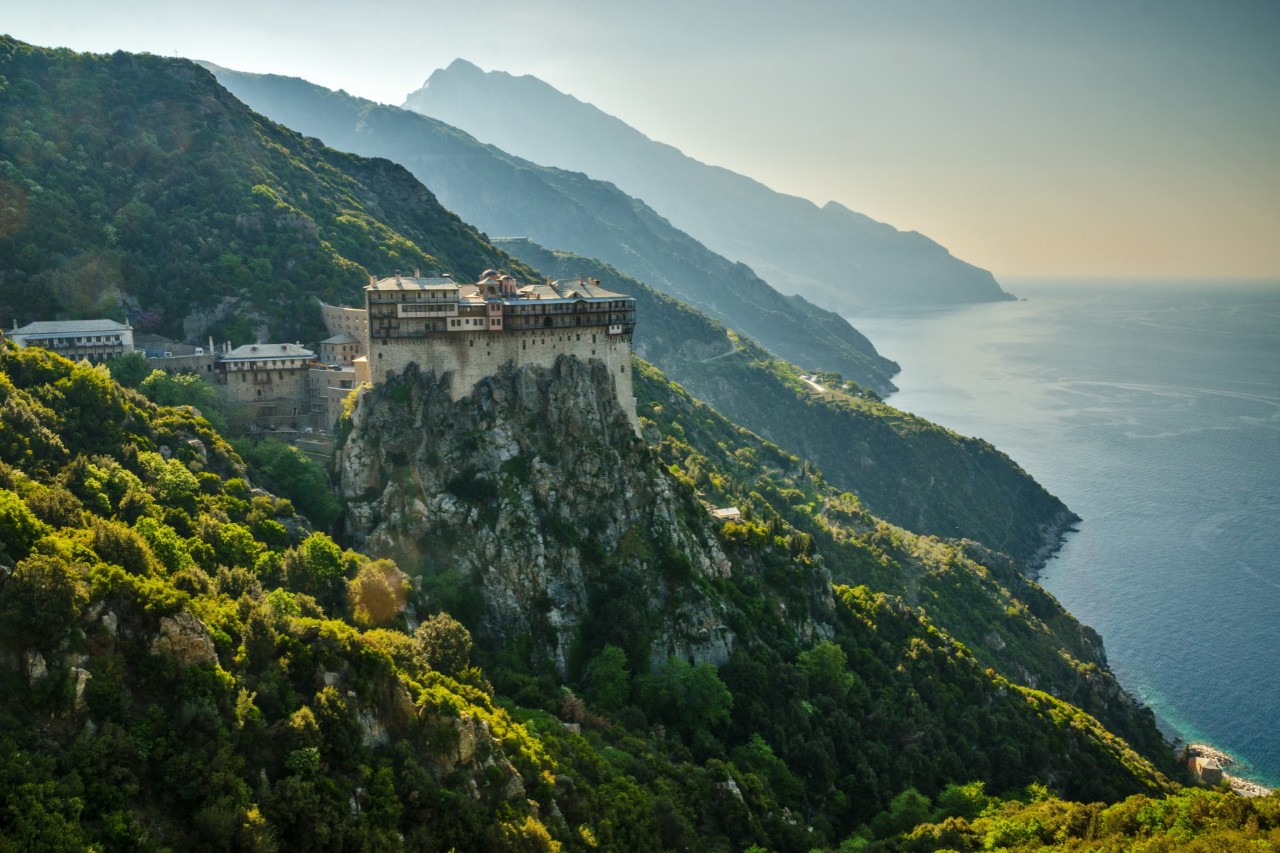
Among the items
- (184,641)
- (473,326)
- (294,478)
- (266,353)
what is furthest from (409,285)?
(184,641)

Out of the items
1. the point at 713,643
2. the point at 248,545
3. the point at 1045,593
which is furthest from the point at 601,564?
the point at 1045,593

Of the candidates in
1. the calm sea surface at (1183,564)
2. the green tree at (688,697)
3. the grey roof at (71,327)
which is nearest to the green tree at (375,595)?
the green tree at (688,697)

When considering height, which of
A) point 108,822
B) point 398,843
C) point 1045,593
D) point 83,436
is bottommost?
point 1045,593

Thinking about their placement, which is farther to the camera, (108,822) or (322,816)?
(322,816)

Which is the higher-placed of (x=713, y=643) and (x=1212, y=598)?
(x=713, y=643)

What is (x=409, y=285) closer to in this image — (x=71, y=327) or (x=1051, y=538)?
(x=71, y=327)

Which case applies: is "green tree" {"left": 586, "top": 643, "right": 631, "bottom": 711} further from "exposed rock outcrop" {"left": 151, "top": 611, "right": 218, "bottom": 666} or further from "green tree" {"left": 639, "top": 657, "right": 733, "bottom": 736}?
"exposed rock outcrop" {"left": 151, "top": 611, "right": 218, "bottom": 666}

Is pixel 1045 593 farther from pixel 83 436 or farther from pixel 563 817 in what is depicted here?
pixel 83 436
